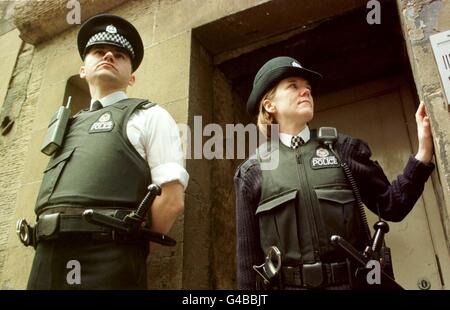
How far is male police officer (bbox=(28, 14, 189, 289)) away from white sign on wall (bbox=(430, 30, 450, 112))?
39.8 inches

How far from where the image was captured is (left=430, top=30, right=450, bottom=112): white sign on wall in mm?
1372

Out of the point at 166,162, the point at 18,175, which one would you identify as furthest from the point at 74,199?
the point at 18,175

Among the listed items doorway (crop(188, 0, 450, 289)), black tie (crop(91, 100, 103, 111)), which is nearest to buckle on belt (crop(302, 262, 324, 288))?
doorway (crop(188, 0, 450, 289))

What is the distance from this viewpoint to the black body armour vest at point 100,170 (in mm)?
1518

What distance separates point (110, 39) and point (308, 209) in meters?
1.25

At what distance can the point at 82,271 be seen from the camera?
1.42 m

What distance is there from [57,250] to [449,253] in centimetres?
186

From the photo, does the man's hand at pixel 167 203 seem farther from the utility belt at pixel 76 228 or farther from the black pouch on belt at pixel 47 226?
the black pouch on belt at pixel 47 226

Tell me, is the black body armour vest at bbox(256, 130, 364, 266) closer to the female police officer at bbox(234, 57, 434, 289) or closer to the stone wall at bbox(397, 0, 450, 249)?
the female police officer at bbox(234, 57, 434, 289)

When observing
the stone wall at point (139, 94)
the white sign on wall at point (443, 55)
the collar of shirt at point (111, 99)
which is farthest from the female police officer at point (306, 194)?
the collar of shirt at point (111, 99)

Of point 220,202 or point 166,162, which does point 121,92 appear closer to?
point 166,162

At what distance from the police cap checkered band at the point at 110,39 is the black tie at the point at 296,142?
0.93 metres

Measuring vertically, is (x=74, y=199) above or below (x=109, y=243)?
above

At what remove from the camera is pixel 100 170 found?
5.09ft
